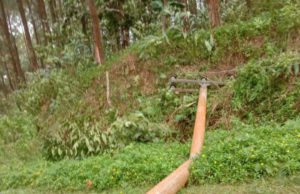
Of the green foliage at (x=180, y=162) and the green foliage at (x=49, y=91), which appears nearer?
the green foliage at (x=180, y=162)

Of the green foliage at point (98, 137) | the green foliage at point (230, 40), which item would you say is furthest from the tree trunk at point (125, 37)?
the green foliage at point (98, 137)

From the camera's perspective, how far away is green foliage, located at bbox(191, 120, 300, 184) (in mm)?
4090

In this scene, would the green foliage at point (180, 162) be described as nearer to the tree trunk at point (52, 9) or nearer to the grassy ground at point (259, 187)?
the grassy ground at point (259, 187)

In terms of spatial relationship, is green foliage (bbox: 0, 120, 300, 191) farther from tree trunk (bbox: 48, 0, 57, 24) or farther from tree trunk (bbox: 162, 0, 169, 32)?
tree trunk (bbox: 48, 0, 57, 24)

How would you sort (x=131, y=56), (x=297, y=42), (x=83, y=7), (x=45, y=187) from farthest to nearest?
(x=83, y=7) → (x=131, y=56) → (x=297, y=42) → (x=45, y=187)

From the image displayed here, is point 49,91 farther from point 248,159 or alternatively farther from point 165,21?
point 248,159

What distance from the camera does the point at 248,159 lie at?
4.22 meters

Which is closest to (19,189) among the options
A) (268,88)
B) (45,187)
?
(45,187)

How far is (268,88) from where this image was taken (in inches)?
247

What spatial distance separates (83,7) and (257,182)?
9.45m

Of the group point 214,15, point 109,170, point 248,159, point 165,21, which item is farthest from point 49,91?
point 248,159

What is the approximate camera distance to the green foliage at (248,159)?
409 cm

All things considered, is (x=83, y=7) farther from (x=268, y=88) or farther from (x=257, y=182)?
(x=257, y=182)

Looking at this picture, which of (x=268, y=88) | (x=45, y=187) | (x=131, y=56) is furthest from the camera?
(x=131, y=56)
